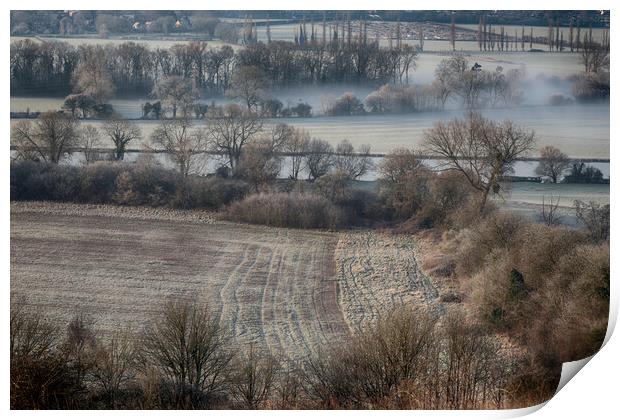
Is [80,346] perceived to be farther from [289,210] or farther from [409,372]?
[409,372]

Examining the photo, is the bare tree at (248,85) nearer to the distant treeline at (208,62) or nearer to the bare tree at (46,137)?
the distant treeline at (208,62)

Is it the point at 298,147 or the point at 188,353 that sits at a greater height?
the point at 298,147

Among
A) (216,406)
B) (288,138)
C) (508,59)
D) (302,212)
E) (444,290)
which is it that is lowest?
(216,406)

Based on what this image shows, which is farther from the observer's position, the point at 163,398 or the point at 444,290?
the point at 444,290

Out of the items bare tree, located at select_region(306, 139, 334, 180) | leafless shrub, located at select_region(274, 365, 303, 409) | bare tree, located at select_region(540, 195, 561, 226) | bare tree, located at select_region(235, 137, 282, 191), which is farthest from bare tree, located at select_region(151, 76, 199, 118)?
bare tree, located at select_region(540, 195, 561, 226)

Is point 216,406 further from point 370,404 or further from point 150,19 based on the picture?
point 150,19

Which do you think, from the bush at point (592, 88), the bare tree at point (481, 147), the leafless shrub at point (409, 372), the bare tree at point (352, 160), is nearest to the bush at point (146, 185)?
the bare tree at point (352, 160)

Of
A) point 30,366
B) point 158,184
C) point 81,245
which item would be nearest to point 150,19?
point 158,184

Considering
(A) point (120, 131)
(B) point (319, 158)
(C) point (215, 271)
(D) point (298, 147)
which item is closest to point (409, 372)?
(C) point (215, 271)
